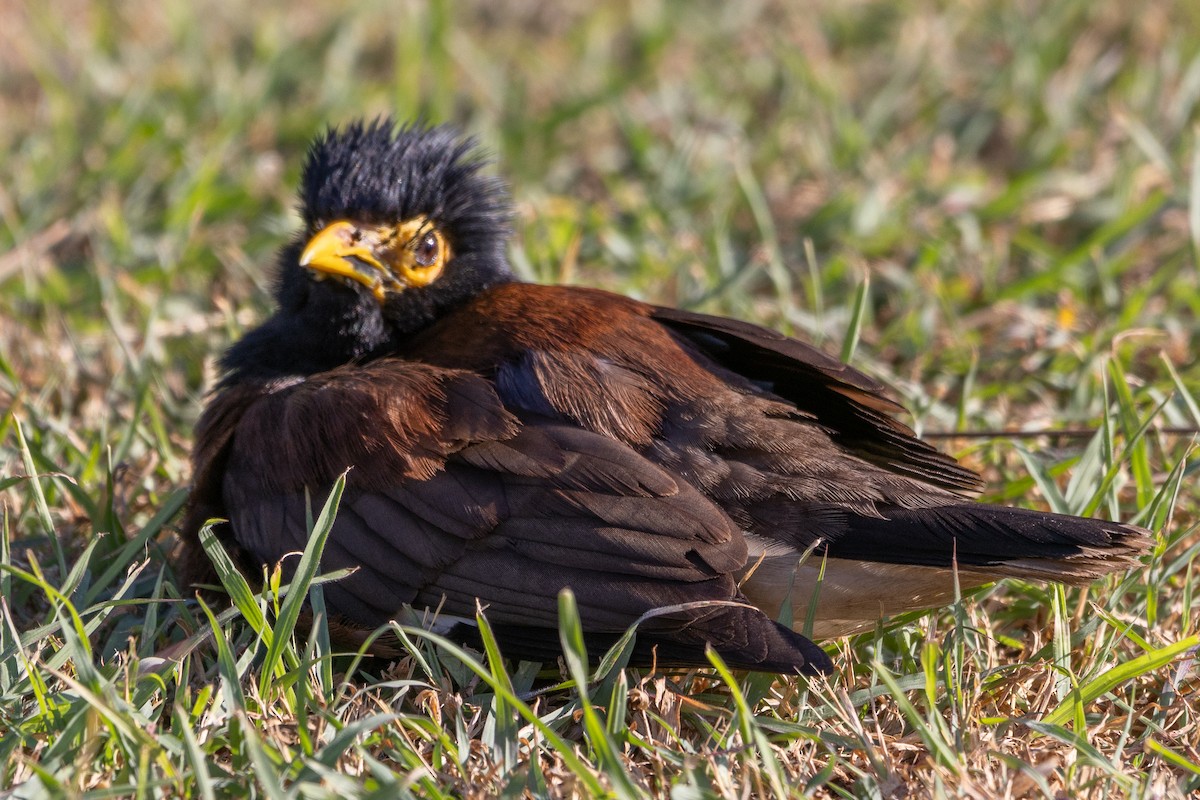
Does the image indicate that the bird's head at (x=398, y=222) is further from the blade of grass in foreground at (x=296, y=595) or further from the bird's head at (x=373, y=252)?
the blade of grass in foreground at (x=296, y=595)

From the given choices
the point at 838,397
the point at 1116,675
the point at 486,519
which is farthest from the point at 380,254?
the point at 1116,675

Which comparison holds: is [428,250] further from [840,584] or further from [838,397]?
[840,584]

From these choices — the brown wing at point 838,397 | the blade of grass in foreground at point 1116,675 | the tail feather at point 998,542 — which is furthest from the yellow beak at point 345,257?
the blade of grass in foreground at point 1116,675

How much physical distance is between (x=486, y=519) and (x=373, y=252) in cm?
101

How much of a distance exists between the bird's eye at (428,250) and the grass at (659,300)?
87cm

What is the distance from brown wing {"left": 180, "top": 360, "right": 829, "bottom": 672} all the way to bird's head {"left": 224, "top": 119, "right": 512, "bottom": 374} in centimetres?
39

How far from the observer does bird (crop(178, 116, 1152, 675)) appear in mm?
2963

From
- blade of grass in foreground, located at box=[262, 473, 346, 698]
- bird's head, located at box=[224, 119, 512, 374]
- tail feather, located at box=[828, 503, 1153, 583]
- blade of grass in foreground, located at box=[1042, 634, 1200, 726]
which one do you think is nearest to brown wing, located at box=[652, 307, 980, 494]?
tail feather, located at box=[828, 503, 1153, 583]

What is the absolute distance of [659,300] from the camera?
16.2 feet

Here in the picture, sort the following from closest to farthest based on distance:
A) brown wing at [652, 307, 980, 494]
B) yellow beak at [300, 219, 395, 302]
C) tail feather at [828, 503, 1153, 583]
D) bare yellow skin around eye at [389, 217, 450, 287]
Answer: tail feather at [828, 503, 1153, 583]
brown wing at [652, 307, 980, 494]
yellow beak at [300, 219, 395, 302]
bare yellow skin around eye at [389, 217, 450, 287]

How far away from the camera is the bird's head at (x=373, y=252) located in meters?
3.75

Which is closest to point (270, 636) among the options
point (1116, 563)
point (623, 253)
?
point (1116, 563)

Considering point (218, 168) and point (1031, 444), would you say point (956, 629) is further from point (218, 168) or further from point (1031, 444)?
point (218, 168)

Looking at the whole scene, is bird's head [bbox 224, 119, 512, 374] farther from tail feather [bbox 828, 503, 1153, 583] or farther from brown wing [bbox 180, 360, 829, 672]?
tail feather [bbox 828, 503, 1153, 583]
